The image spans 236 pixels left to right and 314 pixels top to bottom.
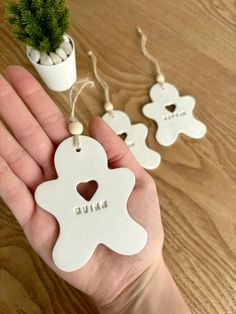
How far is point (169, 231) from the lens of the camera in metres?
0.70

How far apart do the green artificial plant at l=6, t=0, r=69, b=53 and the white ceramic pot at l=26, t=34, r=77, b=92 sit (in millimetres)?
39

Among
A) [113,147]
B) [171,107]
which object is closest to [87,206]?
[113,147]

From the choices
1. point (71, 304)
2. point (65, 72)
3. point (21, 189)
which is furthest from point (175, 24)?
point (71, 304)

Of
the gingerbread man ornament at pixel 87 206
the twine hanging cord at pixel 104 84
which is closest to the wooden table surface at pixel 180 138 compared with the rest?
the twine hanging cord at pixel 104 84

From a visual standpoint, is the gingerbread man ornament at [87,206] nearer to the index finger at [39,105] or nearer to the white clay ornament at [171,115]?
the index finger at [39,105]

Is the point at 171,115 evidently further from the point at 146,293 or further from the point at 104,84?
the point at 146,293

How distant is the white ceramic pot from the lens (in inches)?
30.2

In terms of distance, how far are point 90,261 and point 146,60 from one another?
1.52 ft

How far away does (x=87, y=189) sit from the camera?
2.17 feet

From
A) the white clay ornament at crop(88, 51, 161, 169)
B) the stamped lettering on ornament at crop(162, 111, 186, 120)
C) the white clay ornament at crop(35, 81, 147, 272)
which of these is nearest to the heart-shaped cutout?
the white clay ornament at crop(35, 81, 147, 272)

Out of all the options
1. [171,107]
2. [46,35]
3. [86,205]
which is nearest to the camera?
[86,205]

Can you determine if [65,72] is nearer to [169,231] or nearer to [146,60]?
[146,60]

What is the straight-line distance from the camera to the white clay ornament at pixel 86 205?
0.59 m

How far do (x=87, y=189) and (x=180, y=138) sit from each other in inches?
9.0
